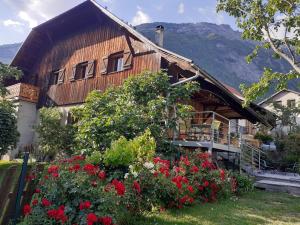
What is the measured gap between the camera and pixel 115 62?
→ 1638 centimetres

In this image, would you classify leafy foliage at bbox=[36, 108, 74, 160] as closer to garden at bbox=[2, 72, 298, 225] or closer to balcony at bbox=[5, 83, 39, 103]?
garden at bbox=[2, 72, 298, 225]

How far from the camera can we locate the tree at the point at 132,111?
9758 millimetres

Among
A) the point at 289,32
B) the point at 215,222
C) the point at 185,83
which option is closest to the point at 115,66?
the point at 185,83

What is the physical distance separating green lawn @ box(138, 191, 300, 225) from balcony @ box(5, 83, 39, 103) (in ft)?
48.9

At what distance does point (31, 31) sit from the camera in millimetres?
19734

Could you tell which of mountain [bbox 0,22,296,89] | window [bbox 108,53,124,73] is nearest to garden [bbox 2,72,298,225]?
window [bbox 108,53,124,73]

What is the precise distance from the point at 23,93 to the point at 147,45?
9.44 m

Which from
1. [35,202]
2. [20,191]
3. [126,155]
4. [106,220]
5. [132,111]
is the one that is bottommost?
[106,220]

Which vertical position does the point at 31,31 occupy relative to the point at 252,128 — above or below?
above

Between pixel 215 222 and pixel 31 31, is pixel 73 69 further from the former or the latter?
pixel 215 222

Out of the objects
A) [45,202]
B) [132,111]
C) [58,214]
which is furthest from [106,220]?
[132,111]

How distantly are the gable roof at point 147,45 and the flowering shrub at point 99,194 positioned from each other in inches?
222

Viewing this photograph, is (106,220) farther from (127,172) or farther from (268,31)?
(268,31)

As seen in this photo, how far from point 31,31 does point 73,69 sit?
4.46 meters
